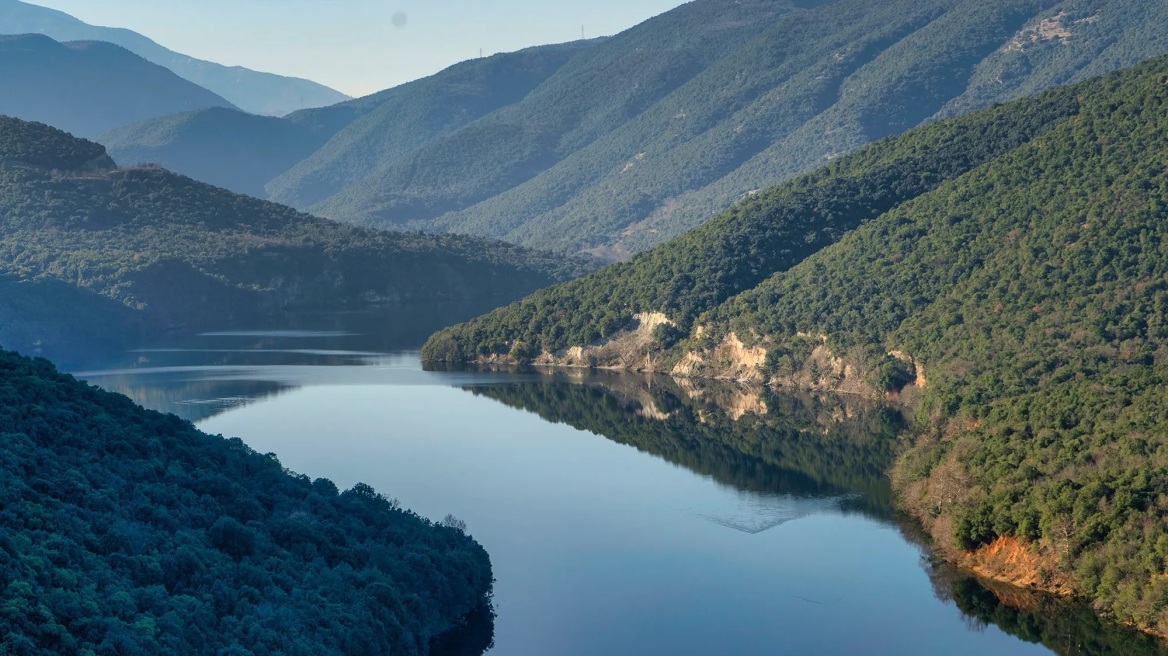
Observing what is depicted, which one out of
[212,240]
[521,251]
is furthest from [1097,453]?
[521,251]

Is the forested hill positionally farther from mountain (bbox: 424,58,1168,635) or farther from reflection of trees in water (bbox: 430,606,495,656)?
mountain (bbox: 424,58,1168,635)

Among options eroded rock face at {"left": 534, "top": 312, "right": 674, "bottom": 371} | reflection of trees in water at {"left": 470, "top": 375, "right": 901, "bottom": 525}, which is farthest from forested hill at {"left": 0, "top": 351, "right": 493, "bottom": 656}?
eroded rock face at {"left": 534, "top": 312, "right": 674, "bottom": 371}

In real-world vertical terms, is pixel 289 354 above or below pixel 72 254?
below

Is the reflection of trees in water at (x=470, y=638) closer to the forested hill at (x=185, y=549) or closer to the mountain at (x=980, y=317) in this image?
the forested hill at (x=185, y=549)

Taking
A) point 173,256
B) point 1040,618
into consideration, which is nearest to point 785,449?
point 1040,618

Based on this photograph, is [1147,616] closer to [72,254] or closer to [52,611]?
[52,611]

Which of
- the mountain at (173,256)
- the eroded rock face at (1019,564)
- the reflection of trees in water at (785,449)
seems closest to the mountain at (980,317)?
the eroded rock face at (1019,564)
